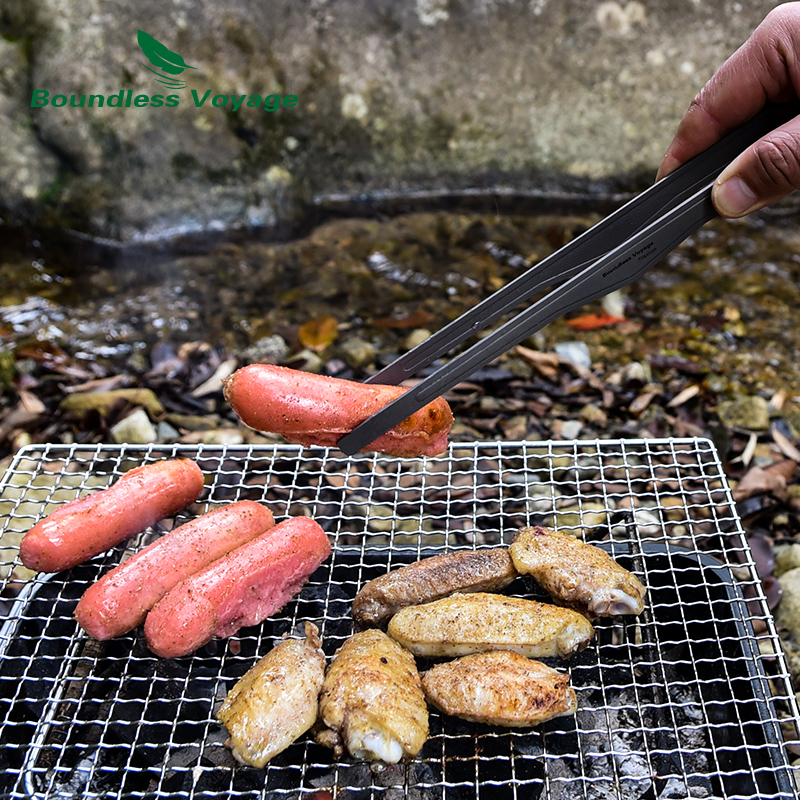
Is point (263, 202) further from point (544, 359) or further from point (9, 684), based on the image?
point (9, 684)

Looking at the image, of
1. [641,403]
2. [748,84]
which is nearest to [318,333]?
[641,403]

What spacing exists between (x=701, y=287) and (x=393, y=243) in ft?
8.95

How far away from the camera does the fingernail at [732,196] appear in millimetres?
2244

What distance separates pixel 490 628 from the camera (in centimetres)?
249

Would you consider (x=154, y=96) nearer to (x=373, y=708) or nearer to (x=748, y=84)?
(x=748, y=84)

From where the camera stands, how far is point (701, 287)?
606cm

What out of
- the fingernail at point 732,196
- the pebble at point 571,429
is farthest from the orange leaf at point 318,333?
the fingernail at point 732,196

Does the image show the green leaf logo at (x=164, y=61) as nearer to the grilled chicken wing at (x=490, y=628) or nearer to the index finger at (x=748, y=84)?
the index finger at (x=748, y=84)

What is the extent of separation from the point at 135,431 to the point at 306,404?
197 cm

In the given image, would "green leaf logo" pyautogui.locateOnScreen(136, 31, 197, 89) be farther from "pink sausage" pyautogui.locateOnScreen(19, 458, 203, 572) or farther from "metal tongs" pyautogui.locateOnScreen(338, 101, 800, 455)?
"metal tongs" pyautogui.locateOnScreen(338, 101, 800, 455)

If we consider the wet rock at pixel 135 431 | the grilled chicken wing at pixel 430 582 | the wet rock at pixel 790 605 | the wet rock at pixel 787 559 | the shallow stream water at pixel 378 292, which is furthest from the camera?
the shallow stream water at pixel 378 292

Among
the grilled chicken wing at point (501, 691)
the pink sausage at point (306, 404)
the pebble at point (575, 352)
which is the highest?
the pink sausage at point (306, 404)

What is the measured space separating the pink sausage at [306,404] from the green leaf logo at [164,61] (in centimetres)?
515

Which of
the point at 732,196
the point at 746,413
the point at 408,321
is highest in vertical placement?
the point at 732,196
